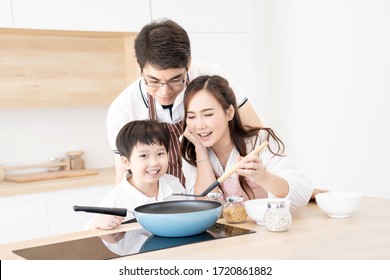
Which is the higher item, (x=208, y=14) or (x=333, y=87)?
(x=208, y=14)

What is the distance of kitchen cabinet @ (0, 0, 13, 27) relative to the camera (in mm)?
3404

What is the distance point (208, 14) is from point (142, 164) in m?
2.15

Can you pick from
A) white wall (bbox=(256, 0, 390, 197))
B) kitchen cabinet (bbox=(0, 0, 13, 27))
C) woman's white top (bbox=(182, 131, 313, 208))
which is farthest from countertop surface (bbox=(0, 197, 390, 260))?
kitchen cabinet (bbox=(0, 0, 13, 27))

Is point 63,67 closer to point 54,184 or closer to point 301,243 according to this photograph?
point 54,184

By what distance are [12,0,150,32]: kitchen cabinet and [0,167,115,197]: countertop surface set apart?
98 cm

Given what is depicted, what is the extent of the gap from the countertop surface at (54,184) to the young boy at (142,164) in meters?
1.29

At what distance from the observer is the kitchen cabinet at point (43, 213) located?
11.0ft

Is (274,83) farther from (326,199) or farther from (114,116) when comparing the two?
(326,199)

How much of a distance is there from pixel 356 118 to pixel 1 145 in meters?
2.45

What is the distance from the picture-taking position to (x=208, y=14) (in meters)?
4.13

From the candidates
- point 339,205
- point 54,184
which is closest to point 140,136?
point 339,205

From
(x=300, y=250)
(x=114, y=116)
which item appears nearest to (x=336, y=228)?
(x=300, y=250)

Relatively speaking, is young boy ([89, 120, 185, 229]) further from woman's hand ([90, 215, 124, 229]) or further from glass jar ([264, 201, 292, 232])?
glass jar ([264, 201, 292, 232])

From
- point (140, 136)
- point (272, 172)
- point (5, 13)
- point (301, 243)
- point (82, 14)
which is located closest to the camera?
point (301, 243)
